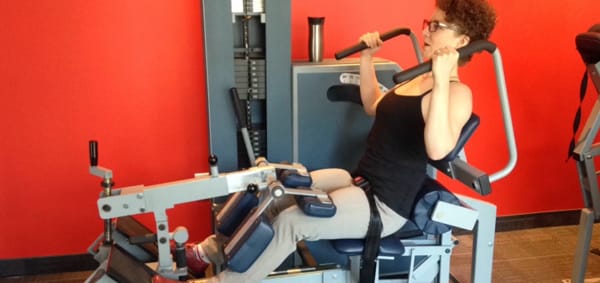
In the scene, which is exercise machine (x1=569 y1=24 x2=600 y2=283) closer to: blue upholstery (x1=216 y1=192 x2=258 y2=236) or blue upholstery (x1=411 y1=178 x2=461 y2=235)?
blue upholstery (x1=411 y1=178 x2=461 y2=235)

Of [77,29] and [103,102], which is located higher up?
[77,29]

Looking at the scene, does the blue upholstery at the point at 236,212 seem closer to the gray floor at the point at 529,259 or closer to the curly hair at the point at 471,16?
the curly hair at the point at 471,16

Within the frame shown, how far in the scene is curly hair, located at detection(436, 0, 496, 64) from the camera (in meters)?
1.71

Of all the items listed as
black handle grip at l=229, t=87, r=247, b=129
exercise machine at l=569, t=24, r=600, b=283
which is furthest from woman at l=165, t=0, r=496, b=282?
exercise machine at l=569, t=24, r=600, b=283

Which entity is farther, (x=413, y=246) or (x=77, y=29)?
(x=77, y=29)

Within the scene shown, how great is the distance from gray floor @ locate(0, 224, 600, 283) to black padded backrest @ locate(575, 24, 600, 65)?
41.4 inches

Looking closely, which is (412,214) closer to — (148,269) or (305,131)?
(305,131)

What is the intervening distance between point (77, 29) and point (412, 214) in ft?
5.15

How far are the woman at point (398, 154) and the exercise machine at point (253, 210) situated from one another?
0.05 metres

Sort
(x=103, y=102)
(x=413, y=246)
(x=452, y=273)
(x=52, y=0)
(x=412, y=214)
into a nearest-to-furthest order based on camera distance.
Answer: (x=412, y=214) → (x=413, y=246) → (x=52, y=0) → (x=103, y=102) → (x=452, y=273)

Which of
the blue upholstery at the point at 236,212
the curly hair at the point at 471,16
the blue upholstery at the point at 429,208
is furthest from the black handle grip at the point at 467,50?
the blue upholstery at the point at 236,212

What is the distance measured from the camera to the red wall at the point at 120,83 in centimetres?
234

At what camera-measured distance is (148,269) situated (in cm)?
172

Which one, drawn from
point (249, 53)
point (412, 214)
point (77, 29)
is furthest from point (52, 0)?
point (412, 214)
